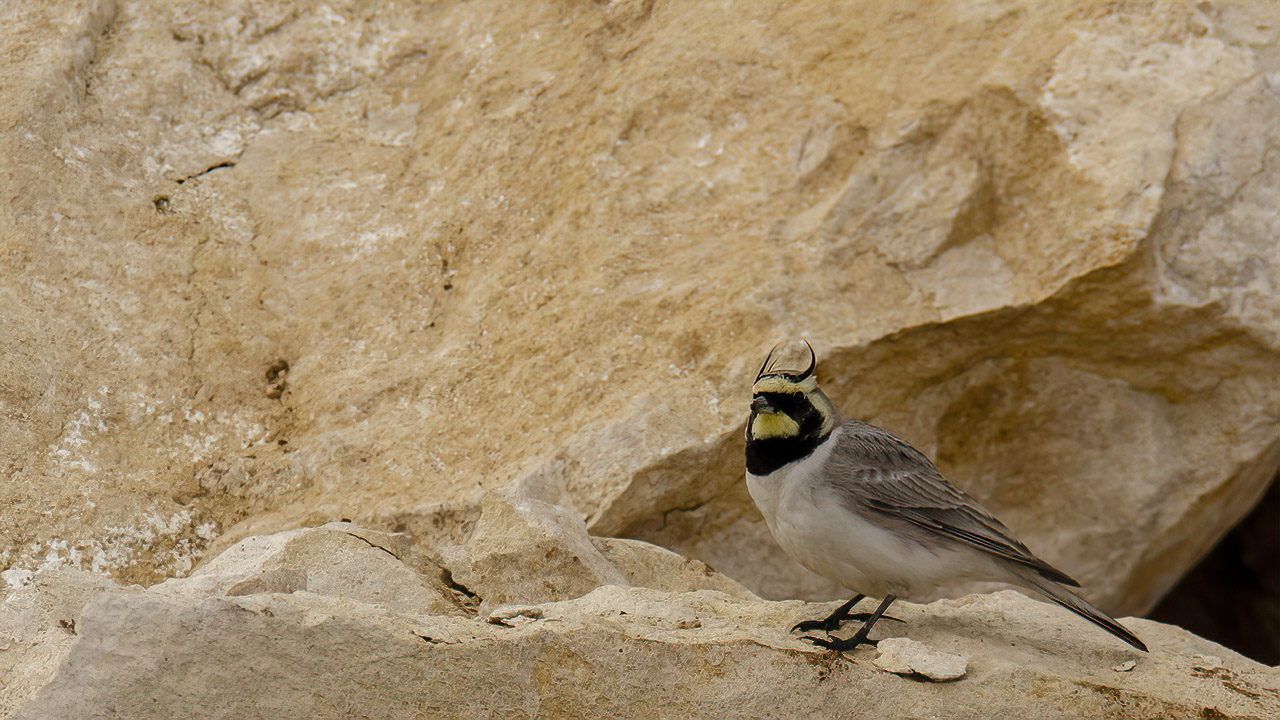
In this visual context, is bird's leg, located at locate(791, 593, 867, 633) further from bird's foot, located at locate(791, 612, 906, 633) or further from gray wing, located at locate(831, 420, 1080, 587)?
gray wing, located at locate(831, 420, 1080, 587)

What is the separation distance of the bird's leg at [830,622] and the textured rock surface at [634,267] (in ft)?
3.64

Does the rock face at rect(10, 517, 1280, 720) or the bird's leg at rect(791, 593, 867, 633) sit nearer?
the rock face at rect(10, 517, 1280, 720)

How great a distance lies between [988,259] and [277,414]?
148 inches

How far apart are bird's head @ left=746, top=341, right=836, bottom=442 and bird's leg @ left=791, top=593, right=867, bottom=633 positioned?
27.6 inches

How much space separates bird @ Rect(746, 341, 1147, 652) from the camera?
4230 mm

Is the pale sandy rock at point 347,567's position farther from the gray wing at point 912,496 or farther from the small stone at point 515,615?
the gray wing at point 912,496

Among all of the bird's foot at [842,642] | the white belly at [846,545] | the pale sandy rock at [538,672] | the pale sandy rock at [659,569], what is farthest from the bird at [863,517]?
the pale sandy rock at [659,569]

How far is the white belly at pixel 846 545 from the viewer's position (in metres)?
4.22

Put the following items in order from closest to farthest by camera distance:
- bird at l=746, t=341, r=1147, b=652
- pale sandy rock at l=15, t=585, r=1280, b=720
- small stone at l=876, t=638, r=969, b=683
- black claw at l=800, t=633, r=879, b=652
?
pale sandy rock at l=15, t=585, r=1280, b=720 < small stone at l=876, t=638, r=969, b=683 < black claw at l=800, t=633, r=879, b=652 < bird at l=746, t=341, r=1147, b=652

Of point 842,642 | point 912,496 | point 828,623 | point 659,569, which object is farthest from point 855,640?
point 659,569

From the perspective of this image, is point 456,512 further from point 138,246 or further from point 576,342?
point 138,246

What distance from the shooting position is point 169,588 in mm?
3811

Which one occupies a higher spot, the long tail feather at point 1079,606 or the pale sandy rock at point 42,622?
the pale sandy rock at point 42,622

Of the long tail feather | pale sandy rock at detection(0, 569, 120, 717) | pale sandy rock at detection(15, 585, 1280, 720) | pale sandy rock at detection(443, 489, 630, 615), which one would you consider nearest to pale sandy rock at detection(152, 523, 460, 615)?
pale sandy rock at detection(443, 489, 630, 615)
